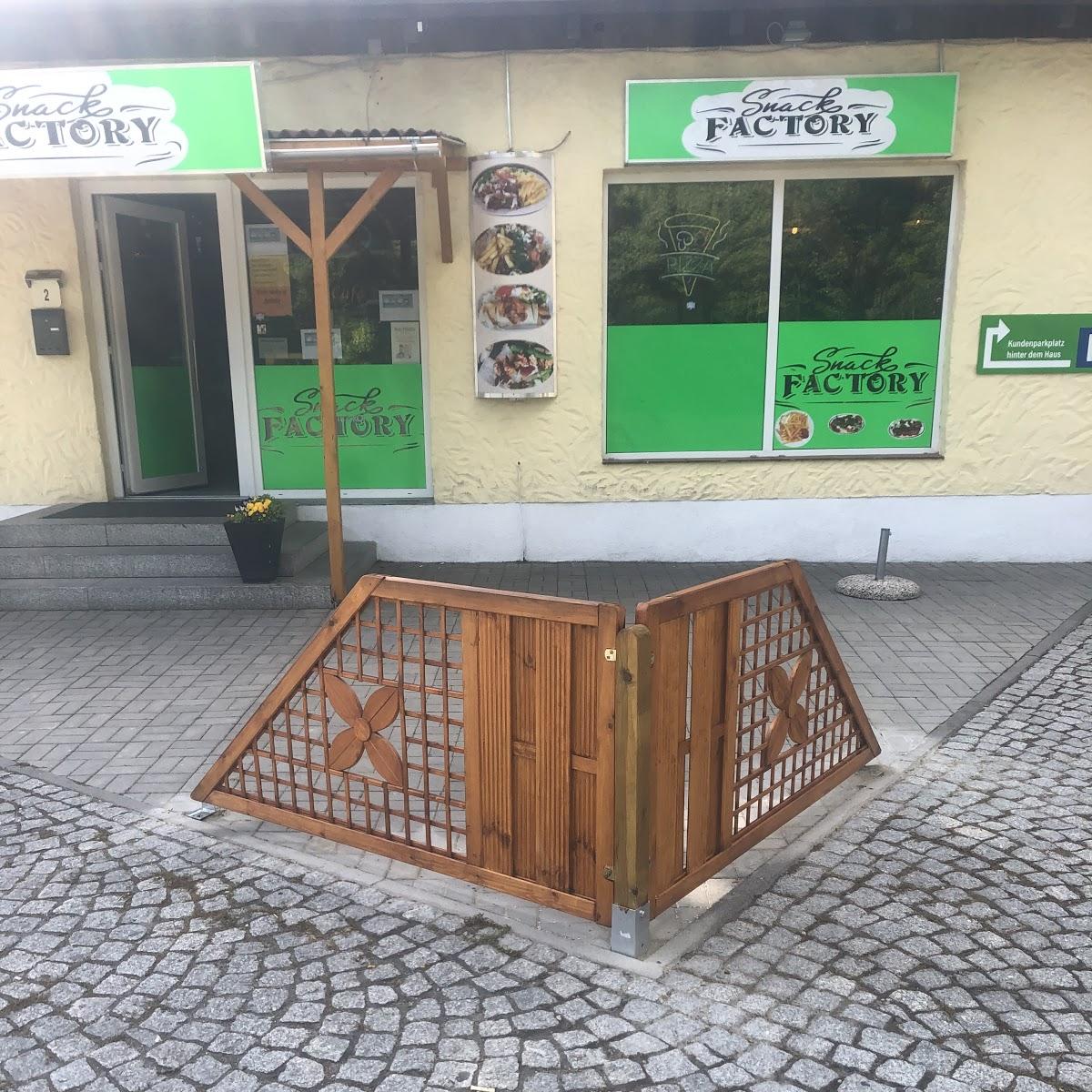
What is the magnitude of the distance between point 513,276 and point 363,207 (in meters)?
1.62

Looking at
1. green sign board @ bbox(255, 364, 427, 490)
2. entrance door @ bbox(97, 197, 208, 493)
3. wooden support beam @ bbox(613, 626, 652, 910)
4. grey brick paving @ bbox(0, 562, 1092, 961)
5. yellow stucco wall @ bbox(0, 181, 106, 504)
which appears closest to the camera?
wooden support beam @ bbox(613, 626, 652, 910)

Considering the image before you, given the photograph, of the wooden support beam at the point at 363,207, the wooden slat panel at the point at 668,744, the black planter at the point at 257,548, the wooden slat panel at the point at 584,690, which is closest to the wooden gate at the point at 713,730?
the wooden slat panel at the point at 668,744

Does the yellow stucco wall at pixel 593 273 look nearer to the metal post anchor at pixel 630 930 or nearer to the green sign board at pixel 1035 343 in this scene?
the green sign board at pixel 1035 343

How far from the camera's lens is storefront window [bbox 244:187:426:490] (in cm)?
Answer: 782

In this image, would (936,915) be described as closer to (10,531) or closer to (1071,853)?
(1071,853)

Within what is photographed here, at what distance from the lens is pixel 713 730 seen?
10.3ft

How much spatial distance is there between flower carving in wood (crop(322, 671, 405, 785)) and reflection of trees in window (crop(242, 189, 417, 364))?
16.5ft

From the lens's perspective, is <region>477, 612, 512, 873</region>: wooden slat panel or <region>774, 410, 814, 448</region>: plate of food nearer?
<region>477, 612, 512, 873</region>: wooden slat panel

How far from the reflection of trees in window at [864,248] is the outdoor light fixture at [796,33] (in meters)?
1.02

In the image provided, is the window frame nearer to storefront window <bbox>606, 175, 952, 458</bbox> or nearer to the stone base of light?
storefront window <bbox>606, 175, 952, 458</bbox>

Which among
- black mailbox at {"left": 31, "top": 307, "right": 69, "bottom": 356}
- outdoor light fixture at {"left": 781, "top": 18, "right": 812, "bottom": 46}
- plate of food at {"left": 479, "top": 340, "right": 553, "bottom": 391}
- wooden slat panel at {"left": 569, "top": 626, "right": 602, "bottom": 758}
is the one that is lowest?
wooden slat panel at {"left": 569, "top": 626, "right": 602, "bottom": 758}

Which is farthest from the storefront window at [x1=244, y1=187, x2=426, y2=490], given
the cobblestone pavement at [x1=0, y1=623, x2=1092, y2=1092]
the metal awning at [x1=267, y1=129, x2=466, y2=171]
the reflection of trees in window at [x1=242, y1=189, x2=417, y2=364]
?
the cobblestone pavement at [x1=0, y1=623, x2=1092, y2=1092]

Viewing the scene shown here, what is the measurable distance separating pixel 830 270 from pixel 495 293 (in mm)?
2777

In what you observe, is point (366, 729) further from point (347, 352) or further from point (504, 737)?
point (347, 352)
